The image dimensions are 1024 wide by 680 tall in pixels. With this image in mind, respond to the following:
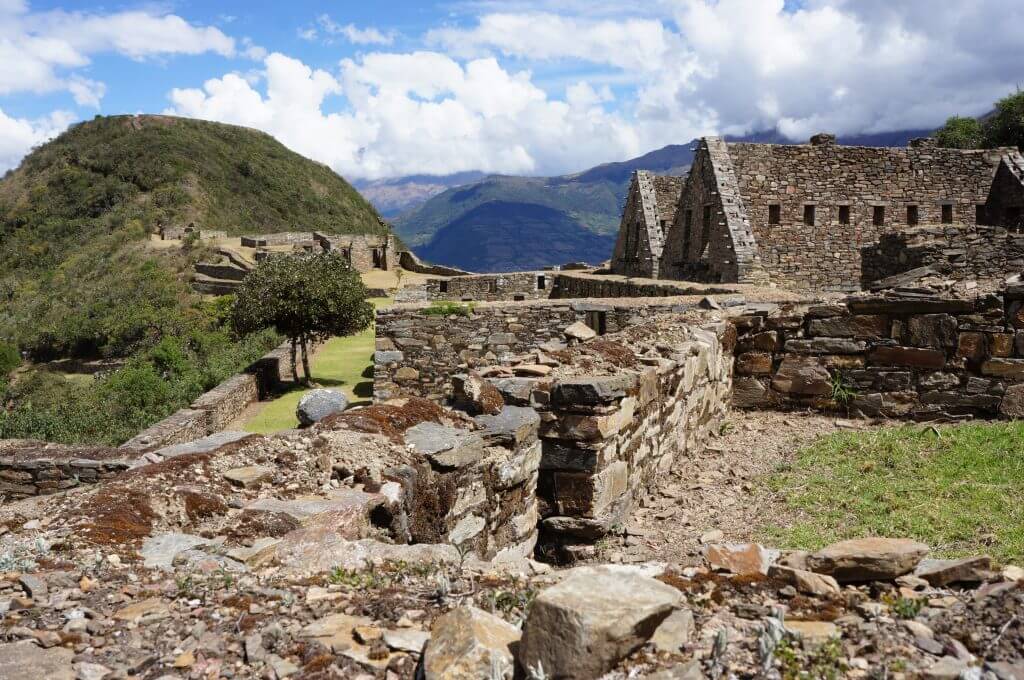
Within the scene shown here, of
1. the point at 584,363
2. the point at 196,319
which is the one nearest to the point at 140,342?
the point at 196,319

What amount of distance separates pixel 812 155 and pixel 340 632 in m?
17.8

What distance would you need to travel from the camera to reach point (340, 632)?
2600mm

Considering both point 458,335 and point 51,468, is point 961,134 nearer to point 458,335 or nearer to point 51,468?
point 458,335

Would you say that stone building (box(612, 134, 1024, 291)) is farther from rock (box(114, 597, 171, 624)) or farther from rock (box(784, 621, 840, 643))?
rock (box(114, 597, 171, 624))

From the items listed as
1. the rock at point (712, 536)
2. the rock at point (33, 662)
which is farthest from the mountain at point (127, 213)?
the rock at point (33, 662)

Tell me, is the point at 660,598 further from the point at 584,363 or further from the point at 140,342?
the point at 140,342

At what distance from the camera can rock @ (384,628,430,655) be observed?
8.25 ft

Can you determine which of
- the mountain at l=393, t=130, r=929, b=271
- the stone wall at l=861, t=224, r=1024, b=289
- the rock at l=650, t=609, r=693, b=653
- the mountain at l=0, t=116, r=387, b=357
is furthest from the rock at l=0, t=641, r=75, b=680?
the mountain at l=393, t=130, r=929, b=271

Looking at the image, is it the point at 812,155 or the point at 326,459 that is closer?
the point at 326,459

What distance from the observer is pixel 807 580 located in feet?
9.23

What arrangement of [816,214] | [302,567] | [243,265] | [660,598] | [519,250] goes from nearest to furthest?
[660,598] → [302,567] → [816,214] → [243,265] → [519,250]

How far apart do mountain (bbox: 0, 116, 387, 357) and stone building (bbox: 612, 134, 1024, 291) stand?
2684cm

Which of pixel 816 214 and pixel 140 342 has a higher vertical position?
pixel 816 214

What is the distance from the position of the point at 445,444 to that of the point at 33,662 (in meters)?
2.65
